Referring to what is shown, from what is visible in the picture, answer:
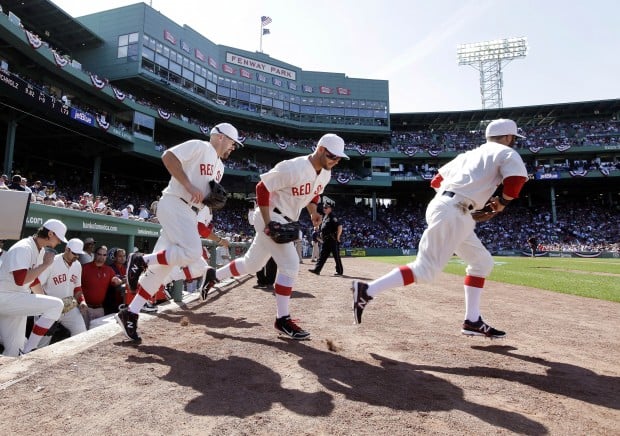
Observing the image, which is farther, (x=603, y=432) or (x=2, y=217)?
(x=2, y=217)

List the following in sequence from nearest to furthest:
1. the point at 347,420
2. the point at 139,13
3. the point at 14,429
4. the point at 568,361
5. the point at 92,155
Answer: the point at 14,429 → the point at 347,420 → the point at 568,361 → the point at 92,155 → the point at 139,13

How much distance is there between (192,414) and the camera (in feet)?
6.25

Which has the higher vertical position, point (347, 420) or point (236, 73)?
point (236, 73)

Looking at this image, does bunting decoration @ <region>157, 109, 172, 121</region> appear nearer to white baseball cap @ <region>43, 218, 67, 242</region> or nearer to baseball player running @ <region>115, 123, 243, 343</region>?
white baseball cap @ <region>43, 218, 67, 242</region>

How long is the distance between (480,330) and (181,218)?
2930mm

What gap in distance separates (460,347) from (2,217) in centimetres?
415

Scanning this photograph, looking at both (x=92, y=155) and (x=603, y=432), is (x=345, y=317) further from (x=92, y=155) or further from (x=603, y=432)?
(x=92, y=155)

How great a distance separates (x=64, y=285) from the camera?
529 centimetres

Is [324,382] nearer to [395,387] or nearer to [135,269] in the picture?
[395,387]

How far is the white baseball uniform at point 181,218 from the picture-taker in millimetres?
3539

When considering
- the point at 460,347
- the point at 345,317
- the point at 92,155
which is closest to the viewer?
the point at 460,347

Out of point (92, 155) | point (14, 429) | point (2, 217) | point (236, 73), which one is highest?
point (236, 73)

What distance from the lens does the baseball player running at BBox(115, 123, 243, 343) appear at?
3494 mm

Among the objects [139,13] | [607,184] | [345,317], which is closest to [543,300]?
[345,317]
